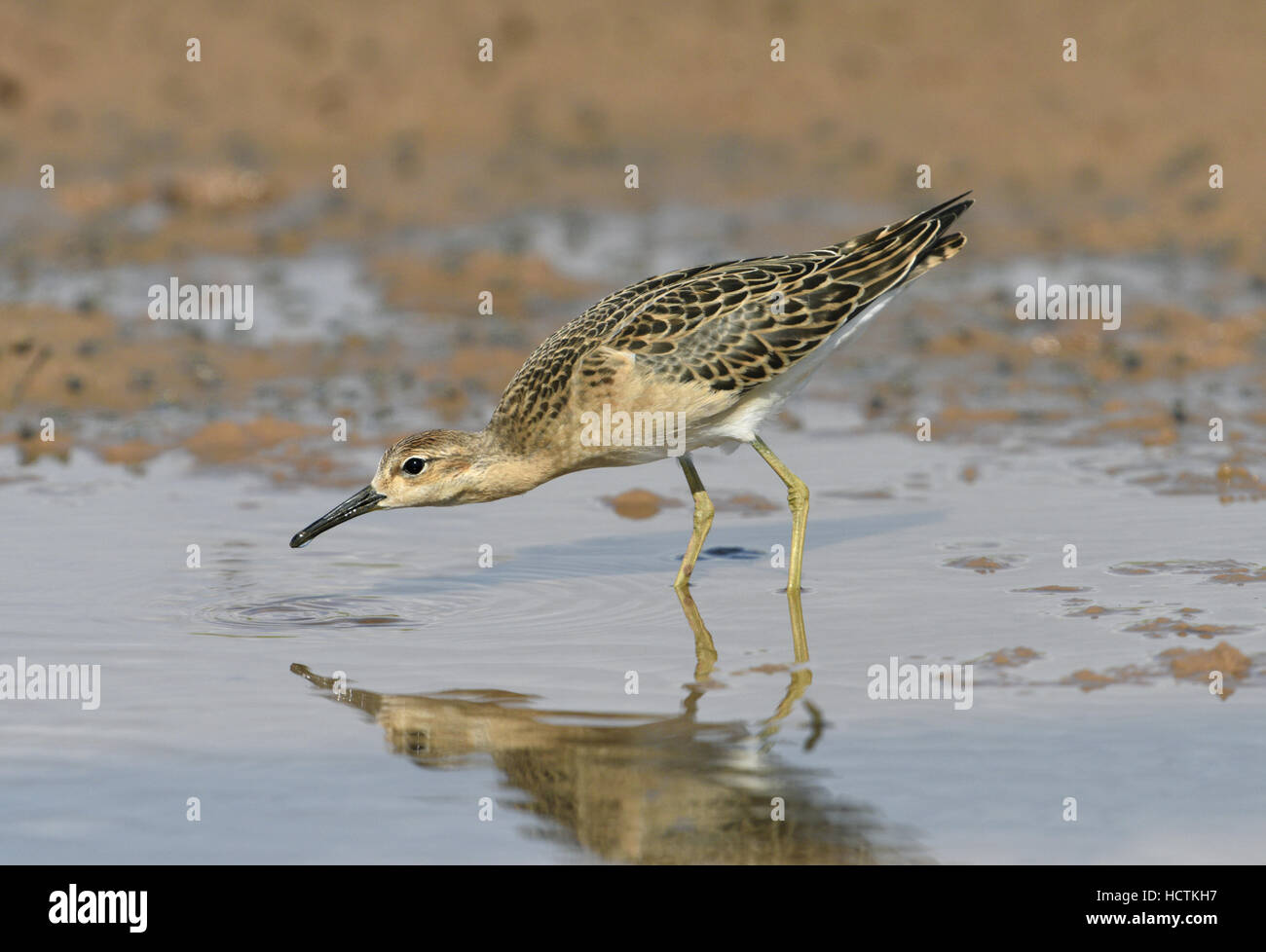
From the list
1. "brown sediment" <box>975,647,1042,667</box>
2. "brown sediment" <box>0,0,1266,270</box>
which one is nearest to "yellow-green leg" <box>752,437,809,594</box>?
"brown sediment" <box>975,647,1042,667</box>

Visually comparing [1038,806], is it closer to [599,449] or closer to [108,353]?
Result: [599,449]

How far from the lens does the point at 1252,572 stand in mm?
9469

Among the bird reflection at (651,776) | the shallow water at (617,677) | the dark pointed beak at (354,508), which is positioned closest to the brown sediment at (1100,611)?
the shallow water at (617,677)

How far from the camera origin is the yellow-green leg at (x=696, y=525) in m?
9.77

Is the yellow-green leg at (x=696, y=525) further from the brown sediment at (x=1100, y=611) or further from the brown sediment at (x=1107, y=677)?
the brown sediment at (x=1107, y=677)

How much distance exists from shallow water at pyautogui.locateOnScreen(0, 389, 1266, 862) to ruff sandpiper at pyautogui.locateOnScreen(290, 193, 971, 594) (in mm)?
544

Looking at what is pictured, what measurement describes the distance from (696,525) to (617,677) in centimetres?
218

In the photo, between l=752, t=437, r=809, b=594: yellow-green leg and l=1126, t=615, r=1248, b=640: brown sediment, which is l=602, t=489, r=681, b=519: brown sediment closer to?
l=752, t=437, r=809, b=594: yellow-green leg

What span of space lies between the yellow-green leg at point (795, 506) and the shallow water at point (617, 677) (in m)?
0.17

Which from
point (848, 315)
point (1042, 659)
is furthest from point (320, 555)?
point (1042, 659)

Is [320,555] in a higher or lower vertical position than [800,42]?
lower

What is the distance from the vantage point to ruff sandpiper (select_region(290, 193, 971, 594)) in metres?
9.54

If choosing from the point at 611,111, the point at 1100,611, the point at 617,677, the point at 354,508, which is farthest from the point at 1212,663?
the point at 611,111

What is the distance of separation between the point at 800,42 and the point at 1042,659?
15.5 metres
